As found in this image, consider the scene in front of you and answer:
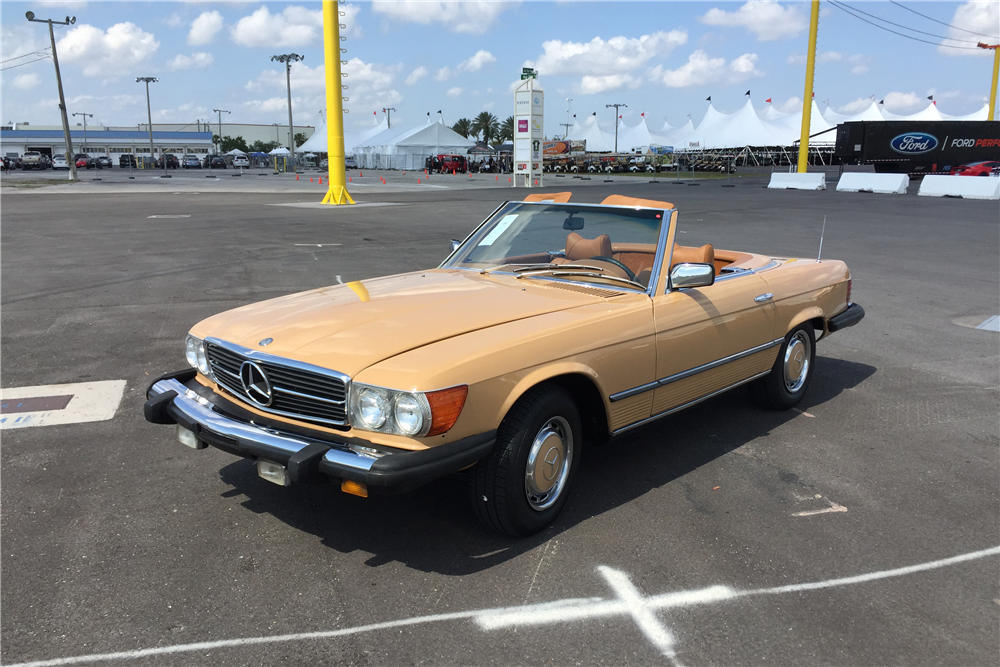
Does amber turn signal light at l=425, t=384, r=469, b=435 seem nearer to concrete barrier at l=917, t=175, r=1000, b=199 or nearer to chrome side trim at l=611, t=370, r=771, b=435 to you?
chrome side trim at l=611, t=370, r=771, b=435

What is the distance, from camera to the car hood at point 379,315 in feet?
10.3

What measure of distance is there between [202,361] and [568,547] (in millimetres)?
2001

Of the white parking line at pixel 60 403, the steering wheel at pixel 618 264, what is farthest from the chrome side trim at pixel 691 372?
the white parking line at pixel 60 403

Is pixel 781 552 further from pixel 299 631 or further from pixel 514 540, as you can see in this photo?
pixel 299 631

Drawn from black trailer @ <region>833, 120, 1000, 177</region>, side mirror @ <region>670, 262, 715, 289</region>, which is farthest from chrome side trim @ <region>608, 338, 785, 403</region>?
black trailer @ <region>833, 120, 1000, 177</region>

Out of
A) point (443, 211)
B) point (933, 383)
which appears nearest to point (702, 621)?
point (933, 383)

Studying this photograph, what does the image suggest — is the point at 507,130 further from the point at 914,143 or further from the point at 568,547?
the point at 568,547

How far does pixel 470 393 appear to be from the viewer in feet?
9.75

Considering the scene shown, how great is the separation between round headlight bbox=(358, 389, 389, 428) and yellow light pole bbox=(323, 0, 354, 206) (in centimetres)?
2225

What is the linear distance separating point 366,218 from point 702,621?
57.8 feet

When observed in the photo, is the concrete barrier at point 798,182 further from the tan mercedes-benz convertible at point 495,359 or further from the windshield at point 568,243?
the windshield at point 568,243

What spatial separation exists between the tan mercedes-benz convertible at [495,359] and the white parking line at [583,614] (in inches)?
18.6

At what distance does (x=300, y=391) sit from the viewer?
3129mm

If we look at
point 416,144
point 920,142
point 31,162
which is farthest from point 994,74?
point 31,162
